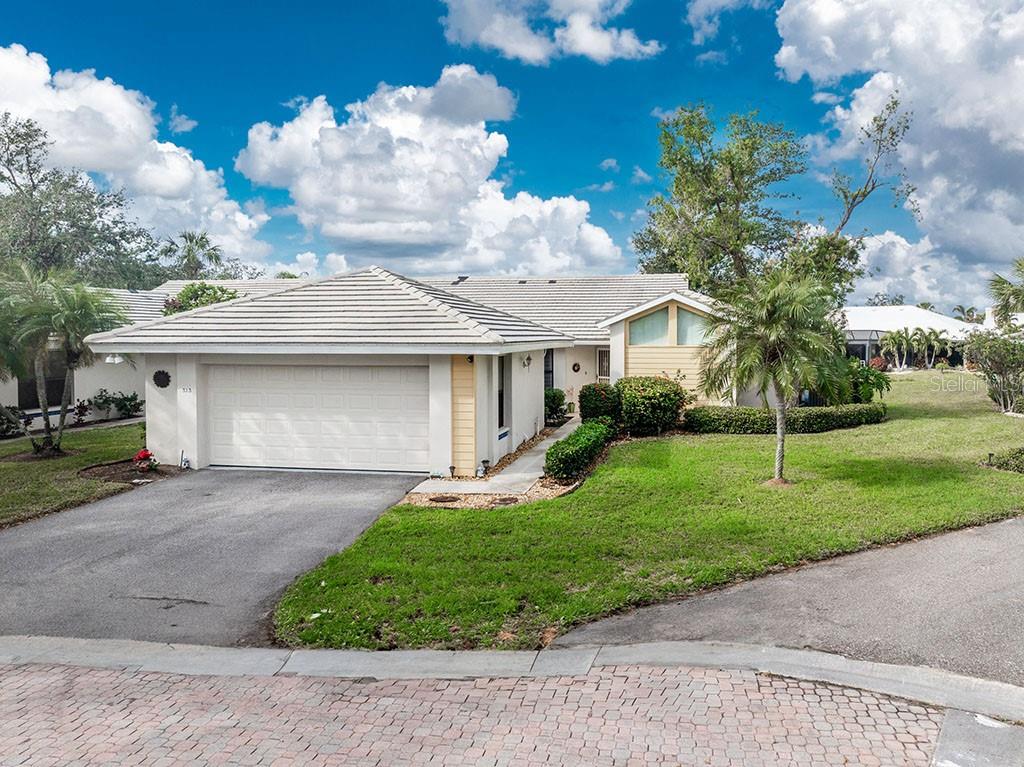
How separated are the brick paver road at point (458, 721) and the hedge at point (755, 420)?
1352cm

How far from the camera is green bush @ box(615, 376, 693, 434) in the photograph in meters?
18.0

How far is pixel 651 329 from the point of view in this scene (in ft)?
71.1

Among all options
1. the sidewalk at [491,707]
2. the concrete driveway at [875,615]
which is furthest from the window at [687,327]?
the sidewalk at [491,707]

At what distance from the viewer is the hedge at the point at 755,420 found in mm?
18266

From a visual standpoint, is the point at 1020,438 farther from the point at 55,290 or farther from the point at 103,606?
the point at 55,290

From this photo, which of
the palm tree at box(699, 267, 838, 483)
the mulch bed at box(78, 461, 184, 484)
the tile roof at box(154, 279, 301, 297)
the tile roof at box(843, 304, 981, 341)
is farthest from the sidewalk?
the tile roof at box(843, 304, 981, 341)

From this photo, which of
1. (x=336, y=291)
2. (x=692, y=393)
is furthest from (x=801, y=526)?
(x=692, y=393)

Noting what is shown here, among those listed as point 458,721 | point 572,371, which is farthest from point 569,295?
point 458,721

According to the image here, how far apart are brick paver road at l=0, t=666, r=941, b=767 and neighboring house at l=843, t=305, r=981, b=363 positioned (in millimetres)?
46444

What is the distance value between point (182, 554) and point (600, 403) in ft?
38.1

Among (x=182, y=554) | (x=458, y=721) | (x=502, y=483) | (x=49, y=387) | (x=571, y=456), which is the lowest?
(x=458, y=721)

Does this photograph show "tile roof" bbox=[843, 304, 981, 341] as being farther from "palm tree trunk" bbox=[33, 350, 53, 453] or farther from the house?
"palm tree trunk" bbox=[33, 350, 53, 453]

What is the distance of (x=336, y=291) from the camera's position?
49.7ft

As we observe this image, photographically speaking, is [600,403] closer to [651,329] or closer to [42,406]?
[651,329]
